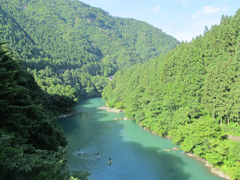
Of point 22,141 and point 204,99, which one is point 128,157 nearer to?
point 204,99

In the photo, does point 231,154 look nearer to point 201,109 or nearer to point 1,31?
point 201,109

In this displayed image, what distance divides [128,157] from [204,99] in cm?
1339

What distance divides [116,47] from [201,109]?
175m

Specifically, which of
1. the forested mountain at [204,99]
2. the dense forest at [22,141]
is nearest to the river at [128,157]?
the forested mountain at [204,99]

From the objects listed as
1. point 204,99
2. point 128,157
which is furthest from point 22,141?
point 204,99

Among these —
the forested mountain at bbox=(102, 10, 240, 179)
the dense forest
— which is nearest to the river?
the forested mountain at bbox=(102, 10, 240, 179)

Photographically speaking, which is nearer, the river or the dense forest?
the dense forest

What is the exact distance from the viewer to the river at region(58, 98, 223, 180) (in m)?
21.2

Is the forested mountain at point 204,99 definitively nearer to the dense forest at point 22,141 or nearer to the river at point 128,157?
the river at point 128,157

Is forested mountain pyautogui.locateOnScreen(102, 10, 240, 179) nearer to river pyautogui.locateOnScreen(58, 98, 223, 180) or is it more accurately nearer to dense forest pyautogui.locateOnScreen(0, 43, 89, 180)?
river pyautogui.locateOnScreen(58, 98, 223, 180)

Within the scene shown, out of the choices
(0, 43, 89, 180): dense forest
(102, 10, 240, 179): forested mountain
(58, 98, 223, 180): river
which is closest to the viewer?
(0, 43, 89, 180): dense forest

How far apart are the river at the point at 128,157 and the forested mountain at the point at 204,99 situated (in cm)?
190

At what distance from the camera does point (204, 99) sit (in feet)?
92.0

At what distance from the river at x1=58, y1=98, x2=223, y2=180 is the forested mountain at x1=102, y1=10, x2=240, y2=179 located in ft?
6.23
